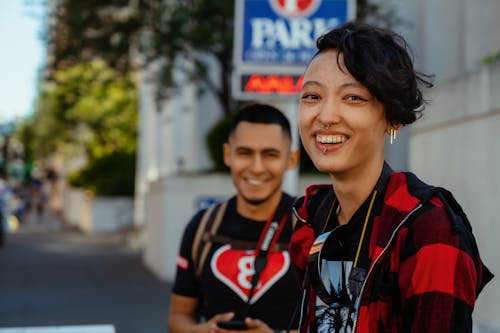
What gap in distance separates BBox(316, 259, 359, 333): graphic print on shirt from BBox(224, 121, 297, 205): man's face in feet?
6.22

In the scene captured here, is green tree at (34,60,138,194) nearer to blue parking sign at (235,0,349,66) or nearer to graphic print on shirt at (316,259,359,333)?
blue parking sign at (235,0,349,66)

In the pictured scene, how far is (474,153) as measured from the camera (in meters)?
7.38

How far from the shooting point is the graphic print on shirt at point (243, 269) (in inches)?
154

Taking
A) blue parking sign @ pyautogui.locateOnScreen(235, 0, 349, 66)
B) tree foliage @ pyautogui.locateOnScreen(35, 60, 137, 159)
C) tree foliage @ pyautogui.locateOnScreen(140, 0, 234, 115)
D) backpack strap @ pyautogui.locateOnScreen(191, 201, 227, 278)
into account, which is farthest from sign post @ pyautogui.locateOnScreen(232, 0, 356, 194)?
tree foliage @ pyautogui.locateOnScreen(35, 60, 137, 159)

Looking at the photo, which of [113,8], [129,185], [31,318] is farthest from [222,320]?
[129,185]

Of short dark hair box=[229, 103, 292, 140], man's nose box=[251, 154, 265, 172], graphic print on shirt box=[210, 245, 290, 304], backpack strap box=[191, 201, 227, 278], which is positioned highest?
short dark hair box=[229, 103, 292, 140]

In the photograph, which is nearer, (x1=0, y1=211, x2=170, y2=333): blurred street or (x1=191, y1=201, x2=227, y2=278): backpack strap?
(x1=191, y1=201, x2=227, y2=278): backpack strap

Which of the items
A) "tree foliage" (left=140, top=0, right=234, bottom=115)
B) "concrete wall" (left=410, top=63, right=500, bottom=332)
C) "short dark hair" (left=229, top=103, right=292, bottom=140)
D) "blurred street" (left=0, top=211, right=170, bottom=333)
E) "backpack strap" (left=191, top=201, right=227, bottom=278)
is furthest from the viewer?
"tree foliage" (left=140, top=0, right=234, bottom=115)

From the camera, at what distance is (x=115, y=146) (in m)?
42.6

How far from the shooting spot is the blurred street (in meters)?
11.6

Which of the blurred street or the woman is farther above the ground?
the woman

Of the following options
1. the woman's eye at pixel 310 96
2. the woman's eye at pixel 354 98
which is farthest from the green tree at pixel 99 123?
the woman's eye at pixel 354 98

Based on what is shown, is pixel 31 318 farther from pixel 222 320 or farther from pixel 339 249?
pixel 339 249

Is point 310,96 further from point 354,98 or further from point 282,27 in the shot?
point 282,27
